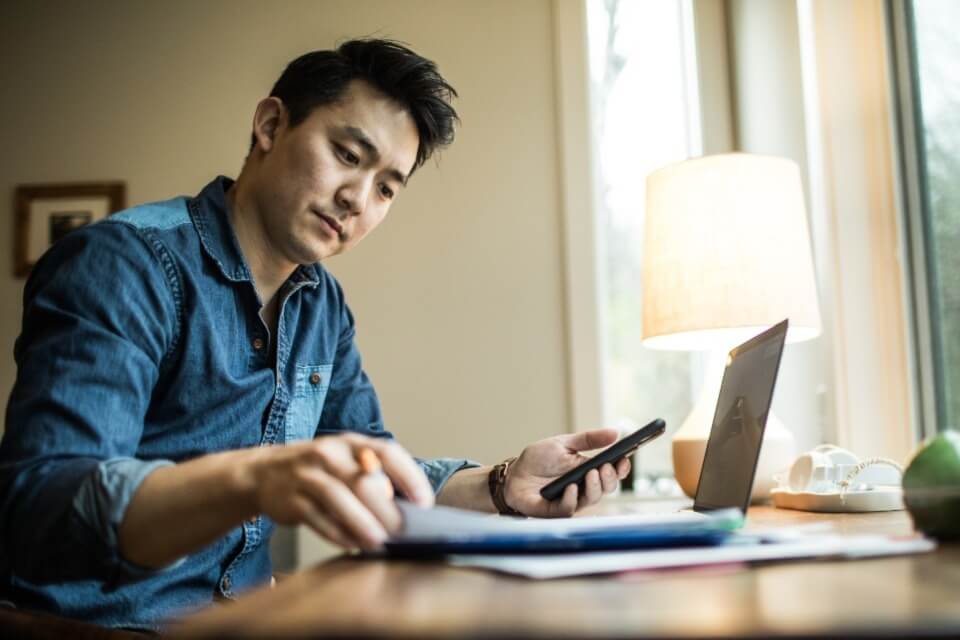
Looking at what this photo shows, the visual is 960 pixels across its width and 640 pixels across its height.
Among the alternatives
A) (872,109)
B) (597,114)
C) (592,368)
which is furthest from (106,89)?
(872,109)

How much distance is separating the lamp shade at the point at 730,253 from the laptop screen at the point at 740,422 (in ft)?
1.08

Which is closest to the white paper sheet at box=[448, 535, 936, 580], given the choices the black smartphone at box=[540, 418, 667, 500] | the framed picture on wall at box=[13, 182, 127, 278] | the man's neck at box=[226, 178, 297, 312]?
the black smartphone at box=[540, 418, 667, 500]

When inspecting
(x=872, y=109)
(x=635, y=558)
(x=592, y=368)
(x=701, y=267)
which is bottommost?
(x=635, y=558)

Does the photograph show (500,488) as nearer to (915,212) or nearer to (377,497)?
(377,497)

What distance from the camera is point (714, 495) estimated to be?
112 cm

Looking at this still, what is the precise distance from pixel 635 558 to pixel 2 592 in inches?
34.4

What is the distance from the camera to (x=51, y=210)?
8.54 ft

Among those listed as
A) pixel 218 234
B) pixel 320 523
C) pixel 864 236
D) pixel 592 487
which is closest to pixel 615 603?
pixel 320 523

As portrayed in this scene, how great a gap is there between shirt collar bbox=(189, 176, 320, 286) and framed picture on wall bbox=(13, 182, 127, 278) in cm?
148

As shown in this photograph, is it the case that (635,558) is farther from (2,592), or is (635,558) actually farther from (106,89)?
(106,89)

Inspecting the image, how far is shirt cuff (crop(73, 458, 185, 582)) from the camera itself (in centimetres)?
70

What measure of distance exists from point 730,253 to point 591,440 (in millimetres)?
527

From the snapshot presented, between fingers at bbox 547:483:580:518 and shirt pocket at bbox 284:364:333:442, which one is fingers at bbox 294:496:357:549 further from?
shirt pocket at bbox 284:364:333:442

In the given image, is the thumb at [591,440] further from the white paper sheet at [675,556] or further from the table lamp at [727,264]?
the white paper sheet at [675,556]
